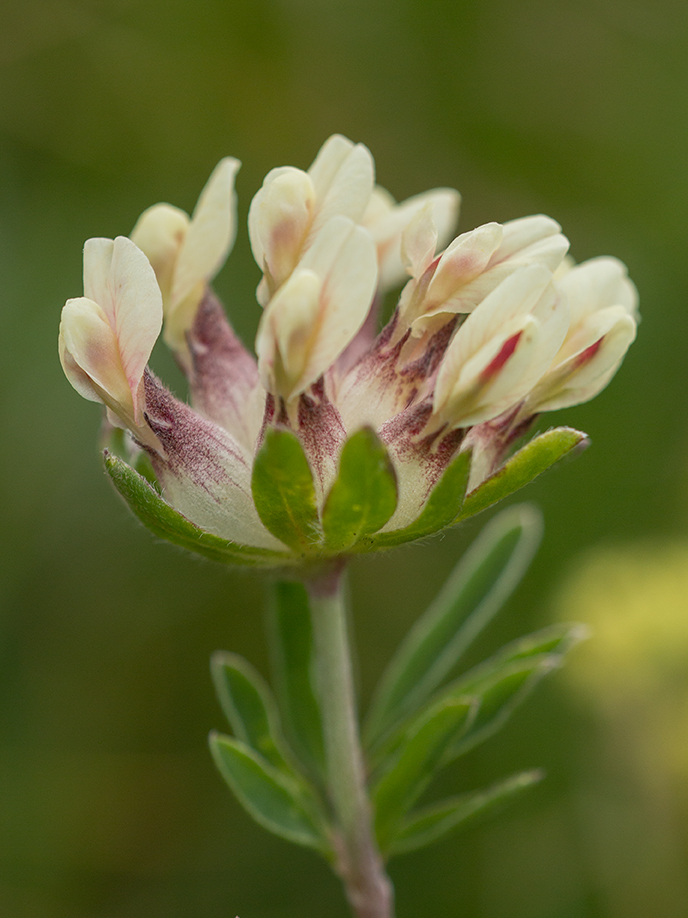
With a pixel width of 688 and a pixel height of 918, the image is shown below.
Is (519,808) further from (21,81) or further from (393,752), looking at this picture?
(21,81)

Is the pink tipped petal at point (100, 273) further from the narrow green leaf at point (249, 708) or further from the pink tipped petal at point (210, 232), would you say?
the narrow green leaf at point (249, 708)

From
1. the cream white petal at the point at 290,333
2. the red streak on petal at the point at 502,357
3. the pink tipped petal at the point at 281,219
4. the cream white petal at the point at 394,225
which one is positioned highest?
the cream white petal at the point at 394,225

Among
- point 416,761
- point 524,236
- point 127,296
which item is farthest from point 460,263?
point 416,761

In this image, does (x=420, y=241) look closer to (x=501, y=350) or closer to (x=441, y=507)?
(x=501, y=350)

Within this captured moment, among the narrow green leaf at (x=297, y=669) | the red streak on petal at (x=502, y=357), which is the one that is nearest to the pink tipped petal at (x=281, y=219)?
the red streak on petal at (x=502, y=357)

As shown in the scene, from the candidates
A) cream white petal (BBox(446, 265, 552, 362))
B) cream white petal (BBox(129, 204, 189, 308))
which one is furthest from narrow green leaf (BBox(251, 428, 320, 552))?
cream white petal (BBox(129, 204, 189, 308))

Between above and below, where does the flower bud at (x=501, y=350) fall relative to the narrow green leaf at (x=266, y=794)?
above

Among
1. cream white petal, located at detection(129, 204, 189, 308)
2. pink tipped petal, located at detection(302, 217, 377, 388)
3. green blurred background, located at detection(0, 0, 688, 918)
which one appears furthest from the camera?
green blurred background, located at detection(0, 0, 688, 918)

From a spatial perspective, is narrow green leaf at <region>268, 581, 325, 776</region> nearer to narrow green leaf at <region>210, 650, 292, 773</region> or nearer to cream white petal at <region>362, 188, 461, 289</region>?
narrow green leaf at <region>210, 650, 292, 773</region>
